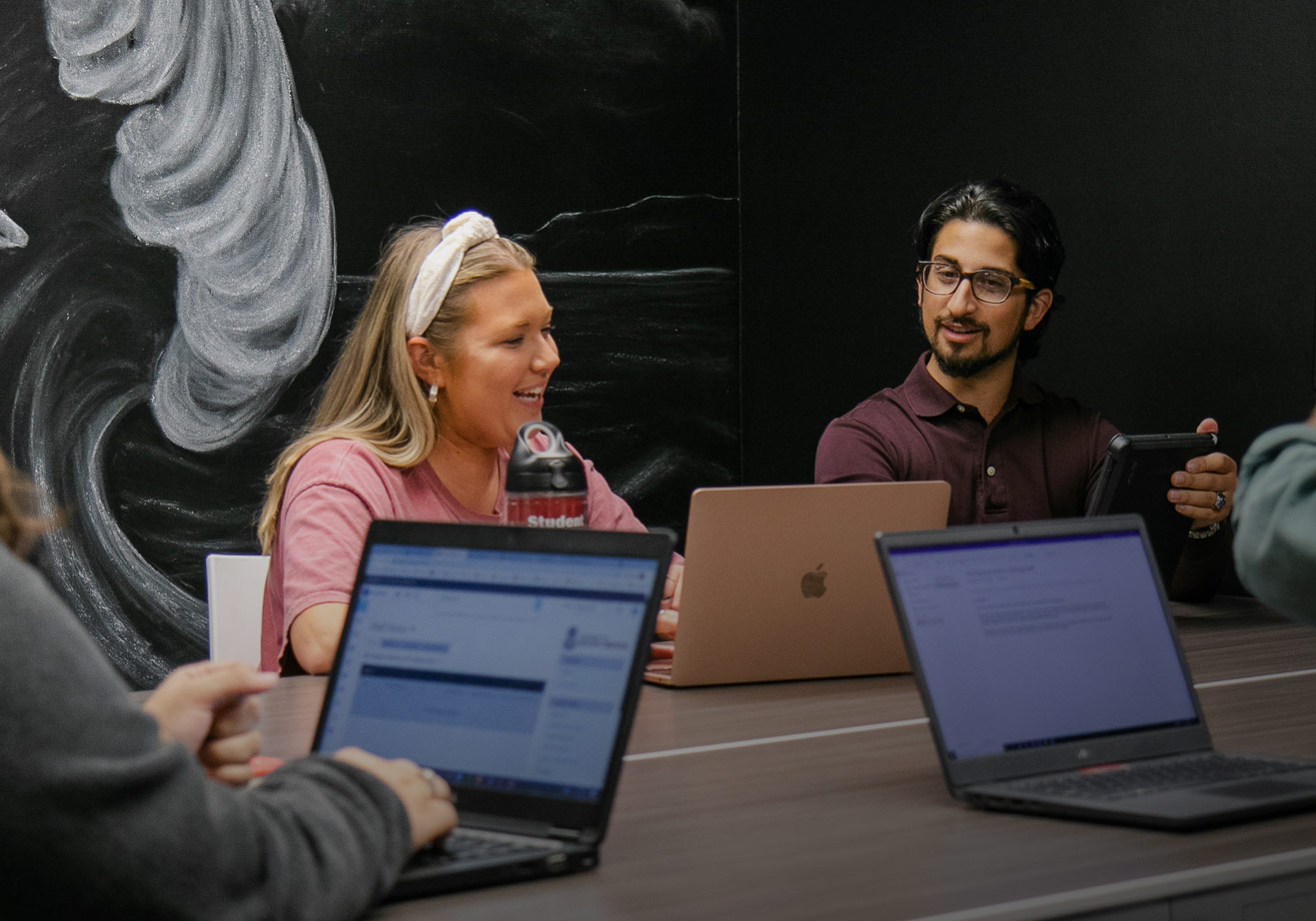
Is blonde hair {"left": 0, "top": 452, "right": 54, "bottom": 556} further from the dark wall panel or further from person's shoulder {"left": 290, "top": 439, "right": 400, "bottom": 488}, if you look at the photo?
the dark wall panel

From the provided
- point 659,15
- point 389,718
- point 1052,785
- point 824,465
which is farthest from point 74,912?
point 659,15

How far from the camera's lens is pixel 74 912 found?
83cm

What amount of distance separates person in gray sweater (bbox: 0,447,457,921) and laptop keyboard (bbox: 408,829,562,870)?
0.44 feet

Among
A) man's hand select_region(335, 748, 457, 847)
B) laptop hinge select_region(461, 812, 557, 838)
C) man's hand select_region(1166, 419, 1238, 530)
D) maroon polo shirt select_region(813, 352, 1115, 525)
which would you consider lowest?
maroon polo shirt select_region(813, 352, 1115, 525)

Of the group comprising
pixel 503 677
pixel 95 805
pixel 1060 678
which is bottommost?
pixel 1060 678

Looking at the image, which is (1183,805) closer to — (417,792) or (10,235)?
(417,792)

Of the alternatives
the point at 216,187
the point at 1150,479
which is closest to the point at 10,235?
the point at 216,187

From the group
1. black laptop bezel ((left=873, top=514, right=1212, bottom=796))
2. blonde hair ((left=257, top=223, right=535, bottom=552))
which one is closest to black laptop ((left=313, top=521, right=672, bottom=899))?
black laptop bezel ((left=873, top=514, right=1212, bottom=796))

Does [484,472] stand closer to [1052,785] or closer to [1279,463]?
[1052,785]

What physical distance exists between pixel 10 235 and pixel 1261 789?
3003mm

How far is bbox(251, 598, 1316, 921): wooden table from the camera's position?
1.04 metres

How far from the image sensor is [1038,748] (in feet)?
4.42

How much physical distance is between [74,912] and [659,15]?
3744 mm

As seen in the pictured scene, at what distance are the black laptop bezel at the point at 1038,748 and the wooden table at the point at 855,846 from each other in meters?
0.05
